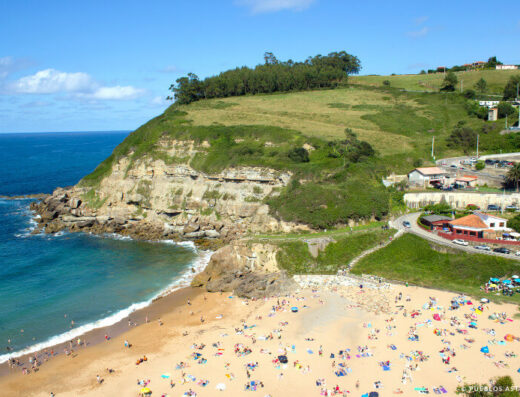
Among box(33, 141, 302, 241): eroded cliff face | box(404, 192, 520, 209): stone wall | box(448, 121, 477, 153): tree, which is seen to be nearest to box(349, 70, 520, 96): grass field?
box(448, 121, 477, 153): tree

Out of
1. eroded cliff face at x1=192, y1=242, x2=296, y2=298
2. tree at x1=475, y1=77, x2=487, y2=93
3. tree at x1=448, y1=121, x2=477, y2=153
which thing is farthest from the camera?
tree at x1=475, y1=77, x2=487, y2=93

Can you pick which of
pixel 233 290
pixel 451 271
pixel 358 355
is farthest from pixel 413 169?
pixel 358 355

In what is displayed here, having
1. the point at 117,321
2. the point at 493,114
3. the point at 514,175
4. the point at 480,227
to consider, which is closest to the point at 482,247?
the point at 480,227

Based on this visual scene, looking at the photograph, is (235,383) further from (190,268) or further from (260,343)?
(190,268)

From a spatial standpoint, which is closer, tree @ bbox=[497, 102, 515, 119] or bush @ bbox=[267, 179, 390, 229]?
bush @ bbox=[267, 179, 390, 229]

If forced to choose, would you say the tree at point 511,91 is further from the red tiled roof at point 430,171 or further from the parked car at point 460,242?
the parked car at point 460,242

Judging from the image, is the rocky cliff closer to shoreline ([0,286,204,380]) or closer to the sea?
the sea
